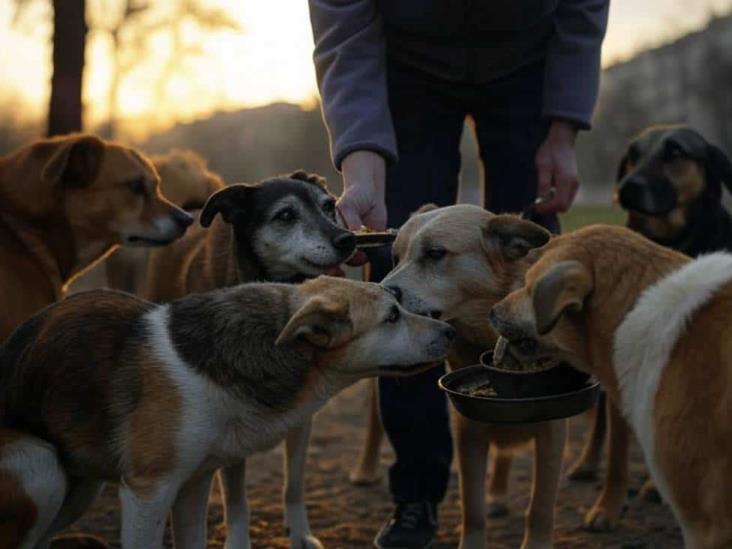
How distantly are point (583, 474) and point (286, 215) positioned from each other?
2821mm

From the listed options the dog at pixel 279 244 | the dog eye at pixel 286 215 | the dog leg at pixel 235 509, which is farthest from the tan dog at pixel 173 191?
the dog leg at pixel 235 509

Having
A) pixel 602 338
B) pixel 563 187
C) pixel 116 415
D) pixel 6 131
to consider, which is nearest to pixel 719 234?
pixel 563 187

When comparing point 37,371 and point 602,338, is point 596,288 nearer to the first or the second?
point 602,338

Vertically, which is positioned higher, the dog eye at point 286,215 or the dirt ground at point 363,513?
the dog eye at point 286,215

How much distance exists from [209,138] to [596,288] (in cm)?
3383

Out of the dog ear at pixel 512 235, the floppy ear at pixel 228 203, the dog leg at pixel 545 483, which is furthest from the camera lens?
the floppy ear at pixel 228 203

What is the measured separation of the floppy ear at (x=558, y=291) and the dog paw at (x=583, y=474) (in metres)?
3.43

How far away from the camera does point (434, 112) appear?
16.9 feet

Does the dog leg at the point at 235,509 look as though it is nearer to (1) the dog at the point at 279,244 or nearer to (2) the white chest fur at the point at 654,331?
(1) the dog at the point at 279,244

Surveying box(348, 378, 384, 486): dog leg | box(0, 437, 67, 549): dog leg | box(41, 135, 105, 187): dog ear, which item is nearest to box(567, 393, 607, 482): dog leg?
box(348, 378, 384, 486): dog leg

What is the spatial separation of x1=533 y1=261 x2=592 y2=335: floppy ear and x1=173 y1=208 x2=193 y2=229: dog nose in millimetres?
2947

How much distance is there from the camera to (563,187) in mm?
5164

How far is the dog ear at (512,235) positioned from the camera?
4332mm

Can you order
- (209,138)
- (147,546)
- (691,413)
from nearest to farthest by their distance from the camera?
1. (691,413)
2. (147,546)
3. (209,138)
